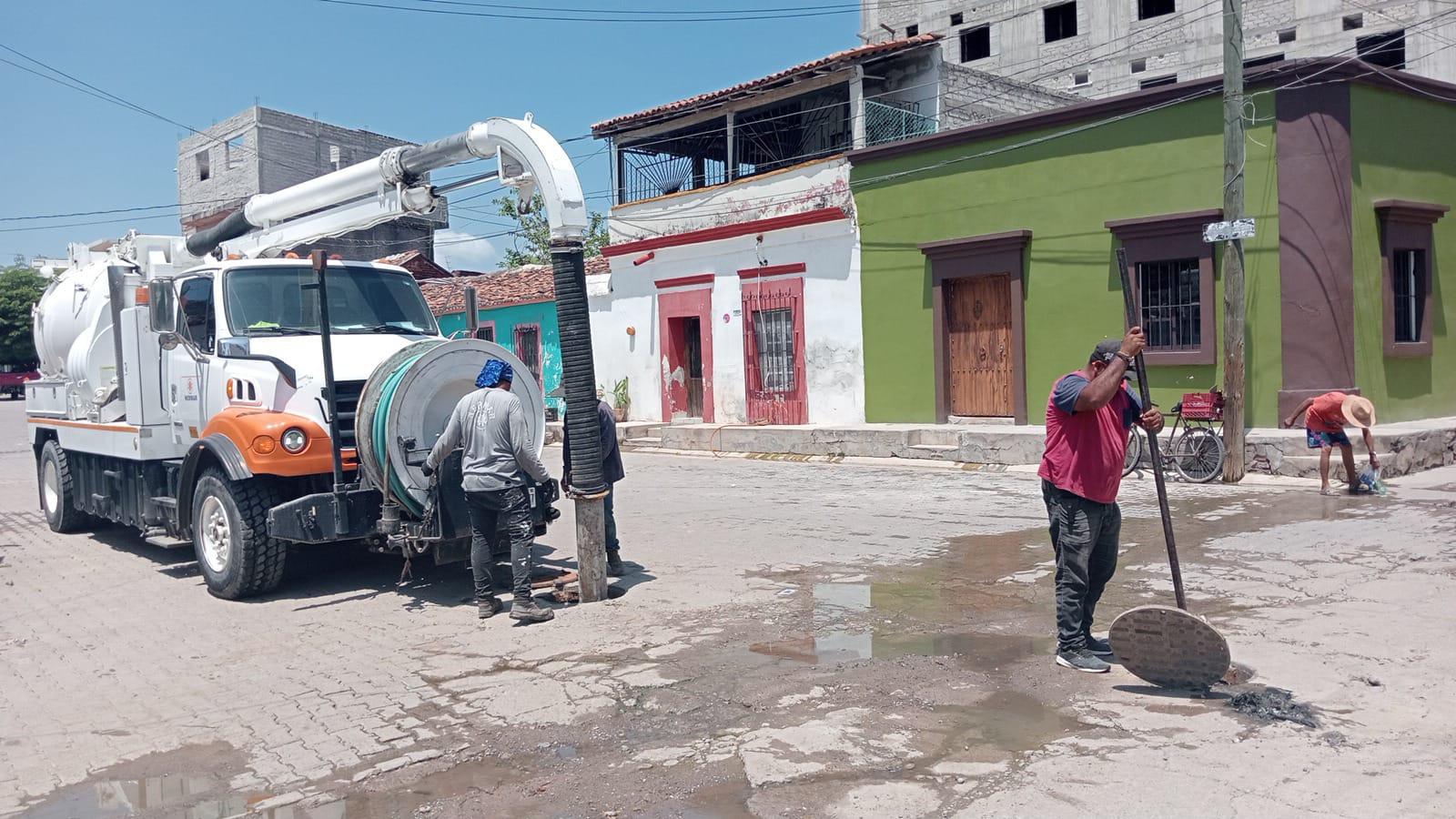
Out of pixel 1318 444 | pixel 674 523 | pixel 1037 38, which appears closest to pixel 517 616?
pixel 674 523

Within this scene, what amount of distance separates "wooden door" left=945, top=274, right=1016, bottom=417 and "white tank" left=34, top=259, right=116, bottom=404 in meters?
11.7

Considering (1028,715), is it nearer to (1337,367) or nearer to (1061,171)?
(1337,367)

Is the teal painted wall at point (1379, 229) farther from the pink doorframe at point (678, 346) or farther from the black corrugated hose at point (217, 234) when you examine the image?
the black corrugated hose at point (217, 234)

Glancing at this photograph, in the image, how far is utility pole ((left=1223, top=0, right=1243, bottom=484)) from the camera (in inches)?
490

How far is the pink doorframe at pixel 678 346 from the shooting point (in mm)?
21047

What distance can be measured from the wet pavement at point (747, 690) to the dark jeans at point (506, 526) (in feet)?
1.03

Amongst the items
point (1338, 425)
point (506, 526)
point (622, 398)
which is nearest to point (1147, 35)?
point (622, 398)

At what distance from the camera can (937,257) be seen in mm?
17125

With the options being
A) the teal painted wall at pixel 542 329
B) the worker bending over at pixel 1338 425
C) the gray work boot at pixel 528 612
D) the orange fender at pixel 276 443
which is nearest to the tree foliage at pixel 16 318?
the teal painted wall at pixel 542 329

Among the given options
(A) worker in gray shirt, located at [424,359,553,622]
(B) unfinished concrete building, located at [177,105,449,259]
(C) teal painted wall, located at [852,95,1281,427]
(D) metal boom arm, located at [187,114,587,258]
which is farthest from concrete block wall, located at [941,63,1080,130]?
(B) unfinished concrete building, located at [177,105,449,259]

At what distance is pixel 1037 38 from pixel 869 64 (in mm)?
20069

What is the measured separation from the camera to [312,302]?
8.88m

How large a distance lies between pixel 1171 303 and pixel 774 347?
7.36 m

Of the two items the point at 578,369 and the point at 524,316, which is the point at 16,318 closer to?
the point at 524,316
